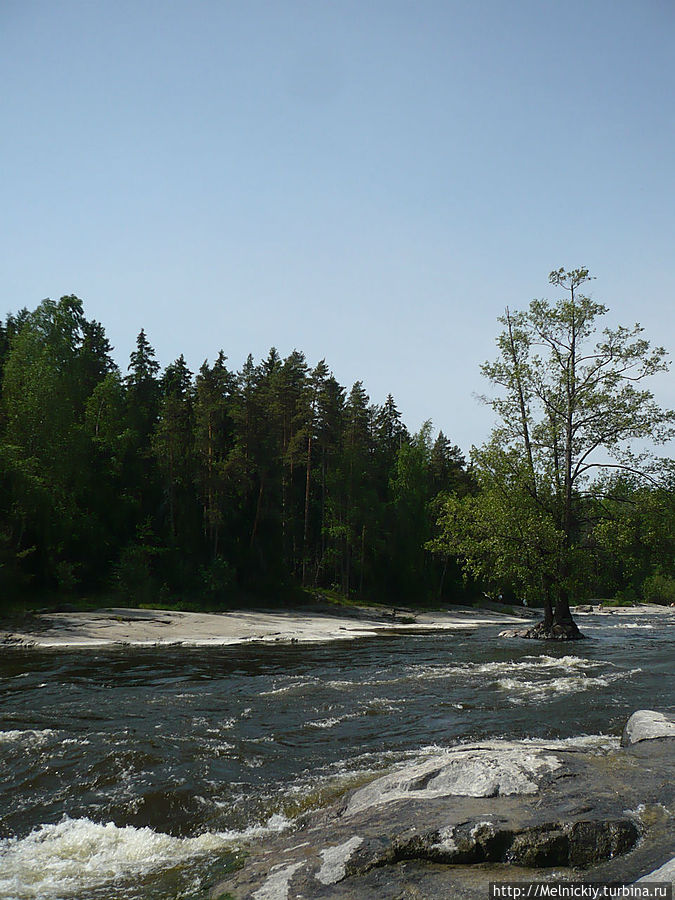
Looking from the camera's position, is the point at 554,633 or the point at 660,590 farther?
the point at 660,590

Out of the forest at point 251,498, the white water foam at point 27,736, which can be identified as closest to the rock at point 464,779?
the white water foam at point 27,736

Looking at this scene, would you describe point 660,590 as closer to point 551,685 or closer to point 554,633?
point 554,633

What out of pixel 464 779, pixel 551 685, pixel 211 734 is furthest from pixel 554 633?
pixel 464 779

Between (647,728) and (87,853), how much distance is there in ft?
25.8

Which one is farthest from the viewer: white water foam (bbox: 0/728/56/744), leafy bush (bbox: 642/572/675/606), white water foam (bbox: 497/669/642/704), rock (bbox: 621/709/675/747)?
leafy bush (bbox: 642/572/675/606)

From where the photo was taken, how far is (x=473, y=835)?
5.05 metres

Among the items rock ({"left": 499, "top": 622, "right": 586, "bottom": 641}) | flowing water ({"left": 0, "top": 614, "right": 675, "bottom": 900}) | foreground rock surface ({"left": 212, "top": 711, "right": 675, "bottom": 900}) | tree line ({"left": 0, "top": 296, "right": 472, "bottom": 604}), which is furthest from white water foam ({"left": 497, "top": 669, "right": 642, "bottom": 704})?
tree line ({"left": 0, "top": 296, "right": 472, "bottom": 604})

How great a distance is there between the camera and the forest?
27281 millimetres

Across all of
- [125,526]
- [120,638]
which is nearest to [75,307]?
[125,526]

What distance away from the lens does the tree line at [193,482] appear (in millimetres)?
36969

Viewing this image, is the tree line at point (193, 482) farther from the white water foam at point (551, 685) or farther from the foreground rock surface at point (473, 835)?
the foreground rock surface at point (473, 835)

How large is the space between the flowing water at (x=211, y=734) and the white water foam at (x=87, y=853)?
21 mm

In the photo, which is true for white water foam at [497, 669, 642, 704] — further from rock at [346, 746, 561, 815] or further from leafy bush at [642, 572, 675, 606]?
leafy bush at [642, 572, 675, 606]

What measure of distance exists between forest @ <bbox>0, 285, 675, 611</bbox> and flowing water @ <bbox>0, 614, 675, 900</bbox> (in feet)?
25.6
